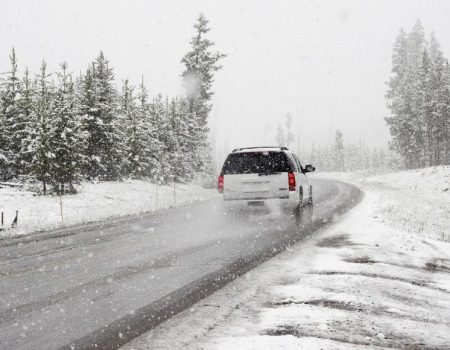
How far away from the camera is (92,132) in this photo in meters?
29.8

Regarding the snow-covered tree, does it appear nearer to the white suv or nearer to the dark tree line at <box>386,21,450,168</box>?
the white suv

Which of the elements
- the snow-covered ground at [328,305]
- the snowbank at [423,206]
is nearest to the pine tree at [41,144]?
the snowbank at [423,206]

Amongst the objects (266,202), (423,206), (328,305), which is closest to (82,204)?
(266,202)

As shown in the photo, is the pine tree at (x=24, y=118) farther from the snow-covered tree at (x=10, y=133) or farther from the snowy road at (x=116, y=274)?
the snowy road at (x=116, y=274)

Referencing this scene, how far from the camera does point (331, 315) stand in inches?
181

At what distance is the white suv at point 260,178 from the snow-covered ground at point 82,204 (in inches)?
184

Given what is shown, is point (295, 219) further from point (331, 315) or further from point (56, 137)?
point (56, 137)

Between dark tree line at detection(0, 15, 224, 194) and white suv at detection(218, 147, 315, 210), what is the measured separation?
984cm

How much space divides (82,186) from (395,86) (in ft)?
189

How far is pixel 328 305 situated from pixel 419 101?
200ft

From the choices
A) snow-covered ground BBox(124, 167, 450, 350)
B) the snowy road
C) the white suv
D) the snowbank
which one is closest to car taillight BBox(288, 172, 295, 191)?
the white suv

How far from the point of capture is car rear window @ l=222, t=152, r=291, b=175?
13500mm

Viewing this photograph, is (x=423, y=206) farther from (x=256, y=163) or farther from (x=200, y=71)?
(x=200, y=71)

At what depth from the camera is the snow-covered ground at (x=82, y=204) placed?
1531cm
